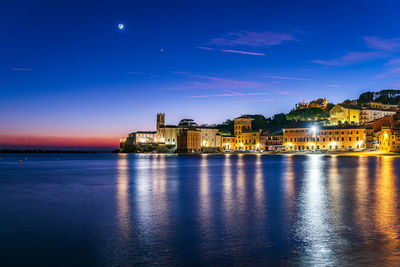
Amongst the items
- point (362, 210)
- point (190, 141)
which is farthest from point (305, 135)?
point (362, 210)

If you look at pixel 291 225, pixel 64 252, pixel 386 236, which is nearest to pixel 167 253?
pixel 64 252

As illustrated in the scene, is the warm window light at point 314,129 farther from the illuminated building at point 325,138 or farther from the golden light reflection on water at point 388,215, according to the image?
the golden light reflection on water at point 388,215

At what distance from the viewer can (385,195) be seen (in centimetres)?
2423

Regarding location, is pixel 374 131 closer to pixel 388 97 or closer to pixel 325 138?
pixel 325 138

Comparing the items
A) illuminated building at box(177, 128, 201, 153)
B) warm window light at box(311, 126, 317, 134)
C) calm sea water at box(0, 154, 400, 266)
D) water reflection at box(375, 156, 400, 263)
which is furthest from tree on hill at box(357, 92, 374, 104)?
calm sea water at box(0, 154, 400, 266)

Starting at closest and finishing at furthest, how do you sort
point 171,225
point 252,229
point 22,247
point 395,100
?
1. point 22,247
2. point 252,229
3. point 171,225
4. point 395,100

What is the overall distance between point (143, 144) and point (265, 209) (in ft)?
590

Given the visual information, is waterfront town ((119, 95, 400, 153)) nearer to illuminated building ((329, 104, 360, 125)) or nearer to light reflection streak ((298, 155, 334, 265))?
illuminated building ((329, 104, 360, 125))

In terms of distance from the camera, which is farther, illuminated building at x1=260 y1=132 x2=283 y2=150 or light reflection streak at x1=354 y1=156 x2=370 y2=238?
illuminated building at x1=260 y1=132 x2=283 y2=150

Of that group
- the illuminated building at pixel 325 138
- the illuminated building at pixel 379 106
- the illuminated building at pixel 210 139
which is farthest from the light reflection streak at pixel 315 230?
the illuminated building at pixel 210 139

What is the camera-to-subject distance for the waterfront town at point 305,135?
402ft

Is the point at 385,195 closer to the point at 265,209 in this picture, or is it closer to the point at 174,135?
the point at 265,209

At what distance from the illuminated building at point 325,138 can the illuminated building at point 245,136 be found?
2028 centimetres

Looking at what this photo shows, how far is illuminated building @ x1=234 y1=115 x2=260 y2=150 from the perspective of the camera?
16238 cm
